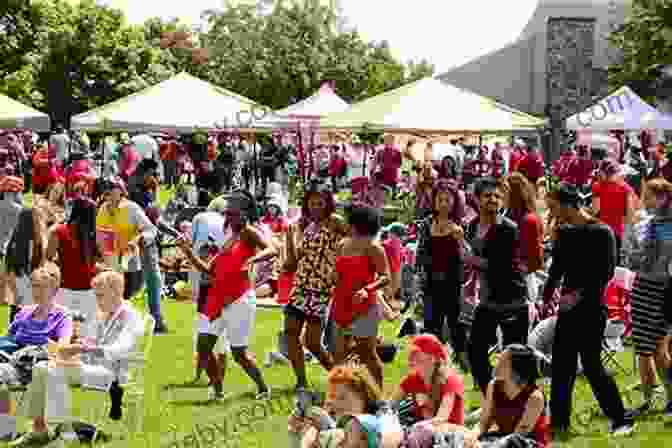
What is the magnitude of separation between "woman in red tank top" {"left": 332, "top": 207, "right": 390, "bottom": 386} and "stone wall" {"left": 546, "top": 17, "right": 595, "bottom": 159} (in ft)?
143

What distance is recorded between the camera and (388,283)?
26.7ft

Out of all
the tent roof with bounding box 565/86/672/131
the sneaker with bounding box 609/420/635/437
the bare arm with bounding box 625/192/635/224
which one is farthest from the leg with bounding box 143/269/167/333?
the tent roof with bounding box 565/86/672/131

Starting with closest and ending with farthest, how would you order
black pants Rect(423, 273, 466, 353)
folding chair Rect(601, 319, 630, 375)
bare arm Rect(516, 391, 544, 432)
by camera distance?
bare arm Rect(516, 391, 544, 432), black pants Rect(423, 273, 466, 353), folding chair Rect(601, 319, 630, 375)

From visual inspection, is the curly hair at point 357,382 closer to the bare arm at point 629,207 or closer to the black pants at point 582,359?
the black pants at point 582,359

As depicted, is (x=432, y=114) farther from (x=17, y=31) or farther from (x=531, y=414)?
(x=17, y=31)

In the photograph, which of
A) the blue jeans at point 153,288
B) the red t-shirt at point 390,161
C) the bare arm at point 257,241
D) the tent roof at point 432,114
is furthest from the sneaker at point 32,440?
the red t-shirt at point 390,161

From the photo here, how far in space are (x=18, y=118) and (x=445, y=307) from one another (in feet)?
46.7

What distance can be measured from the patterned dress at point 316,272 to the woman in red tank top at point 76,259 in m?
1.87

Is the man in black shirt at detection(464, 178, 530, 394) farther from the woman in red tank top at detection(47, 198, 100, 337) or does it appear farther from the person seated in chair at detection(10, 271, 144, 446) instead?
the woman in red tank top at detection(47, 198, 100, 337)

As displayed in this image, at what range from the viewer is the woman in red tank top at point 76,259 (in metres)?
9.77

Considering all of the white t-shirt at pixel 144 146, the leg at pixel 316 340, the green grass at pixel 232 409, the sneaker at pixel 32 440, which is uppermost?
the white t-shirt at pixel 144 146

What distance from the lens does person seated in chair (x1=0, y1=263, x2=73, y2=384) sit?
26.5ft

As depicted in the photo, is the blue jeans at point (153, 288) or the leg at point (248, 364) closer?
the leg at point (248, 364)

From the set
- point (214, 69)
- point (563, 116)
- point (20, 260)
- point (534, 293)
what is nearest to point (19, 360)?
point (20, 260)
